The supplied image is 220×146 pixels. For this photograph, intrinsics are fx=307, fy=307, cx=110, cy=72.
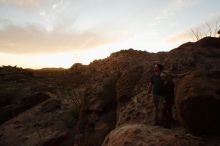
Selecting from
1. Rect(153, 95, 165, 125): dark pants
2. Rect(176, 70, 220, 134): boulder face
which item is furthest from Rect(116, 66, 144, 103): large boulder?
Rect(176, 70, 220, 134): boulder face

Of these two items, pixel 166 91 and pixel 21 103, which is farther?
pixel 21 103

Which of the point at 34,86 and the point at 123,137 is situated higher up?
the point at 34,86

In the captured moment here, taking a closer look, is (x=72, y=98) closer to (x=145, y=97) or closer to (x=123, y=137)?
(x=145, y=97)

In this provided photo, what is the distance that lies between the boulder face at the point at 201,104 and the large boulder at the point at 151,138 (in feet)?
1.46

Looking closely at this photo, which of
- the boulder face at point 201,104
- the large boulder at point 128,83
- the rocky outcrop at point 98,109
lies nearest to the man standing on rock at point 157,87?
the boulder face at point 201,104

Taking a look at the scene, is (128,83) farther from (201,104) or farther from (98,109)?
(201,104)

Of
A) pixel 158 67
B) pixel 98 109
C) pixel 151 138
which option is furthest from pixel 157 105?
pixel 98 109

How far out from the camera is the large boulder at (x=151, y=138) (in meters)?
8.77

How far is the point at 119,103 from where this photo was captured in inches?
577

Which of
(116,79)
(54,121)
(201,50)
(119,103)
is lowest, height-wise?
(54,121)

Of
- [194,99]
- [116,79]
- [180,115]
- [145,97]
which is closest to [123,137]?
[180,115]

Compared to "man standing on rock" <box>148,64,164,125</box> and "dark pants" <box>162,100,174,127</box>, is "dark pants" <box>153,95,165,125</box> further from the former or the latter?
"dark pants" <box>162,100,174,127</box>

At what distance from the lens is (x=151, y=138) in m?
9.16

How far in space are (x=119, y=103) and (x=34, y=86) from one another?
1207 centimetres
